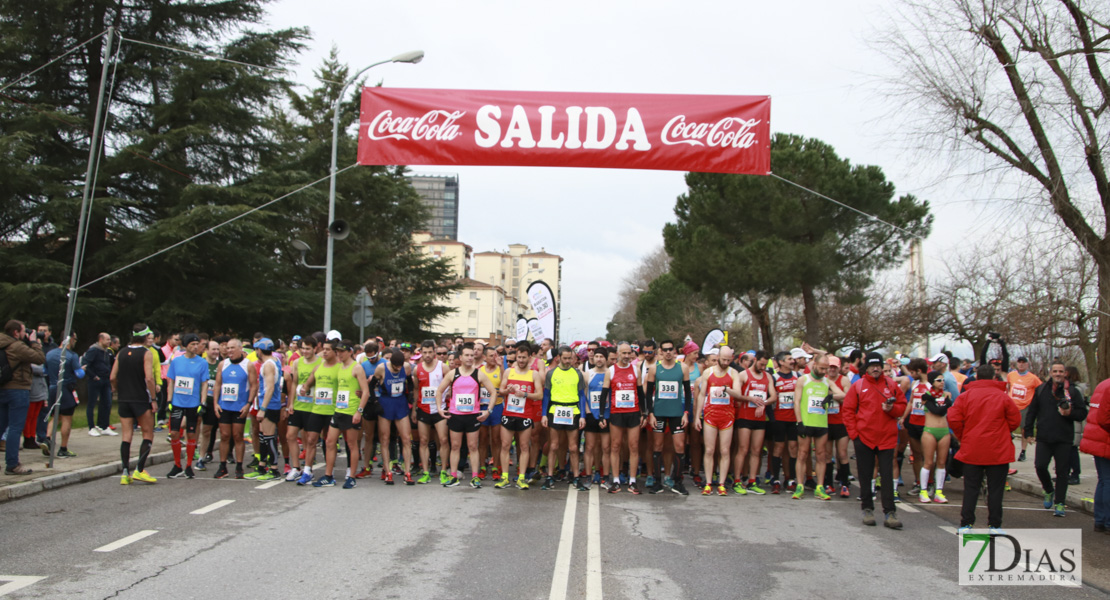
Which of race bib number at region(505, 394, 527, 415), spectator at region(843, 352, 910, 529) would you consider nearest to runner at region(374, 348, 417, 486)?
race bib number at region(505, 394, 527, 415)

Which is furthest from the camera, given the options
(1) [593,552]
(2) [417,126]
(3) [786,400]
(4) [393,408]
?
(2) [417,126]

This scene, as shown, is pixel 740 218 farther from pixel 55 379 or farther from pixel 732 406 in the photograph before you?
pixel 55 379

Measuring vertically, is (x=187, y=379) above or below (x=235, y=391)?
above

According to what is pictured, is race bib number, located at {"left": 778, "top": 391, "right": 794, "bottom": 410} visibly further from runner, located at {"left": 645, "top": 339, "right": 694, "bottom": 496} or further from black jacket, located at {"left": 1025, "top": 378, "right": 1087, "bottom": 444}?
black jacket, located at {"left": 1025, "top": 378, "right": 1087, "bottom": 444}

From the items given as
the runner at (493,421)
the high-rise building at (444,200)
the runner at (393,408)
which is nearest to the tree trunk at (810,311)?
the runner at (493,421)

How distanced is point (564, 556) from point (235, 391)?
6.05 metres

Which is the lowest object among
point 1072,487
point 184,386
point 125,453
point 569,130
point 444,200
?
point 1072,487

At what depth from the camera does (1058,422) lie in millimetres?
9820

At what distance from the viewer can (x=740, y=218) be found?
33.3 metres

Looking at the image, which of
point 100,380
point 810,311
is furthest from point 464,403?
point 810,311

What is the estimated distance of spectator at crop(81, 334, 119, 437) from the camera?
1466 cm

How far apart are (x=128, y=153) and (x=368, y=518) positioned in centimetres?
2034

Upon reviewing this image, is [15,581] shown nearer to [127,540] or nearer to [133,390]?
[127,540]

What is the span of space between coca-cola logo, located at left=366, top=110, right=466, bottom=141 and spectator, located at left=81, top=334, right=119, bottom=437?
633 cm
